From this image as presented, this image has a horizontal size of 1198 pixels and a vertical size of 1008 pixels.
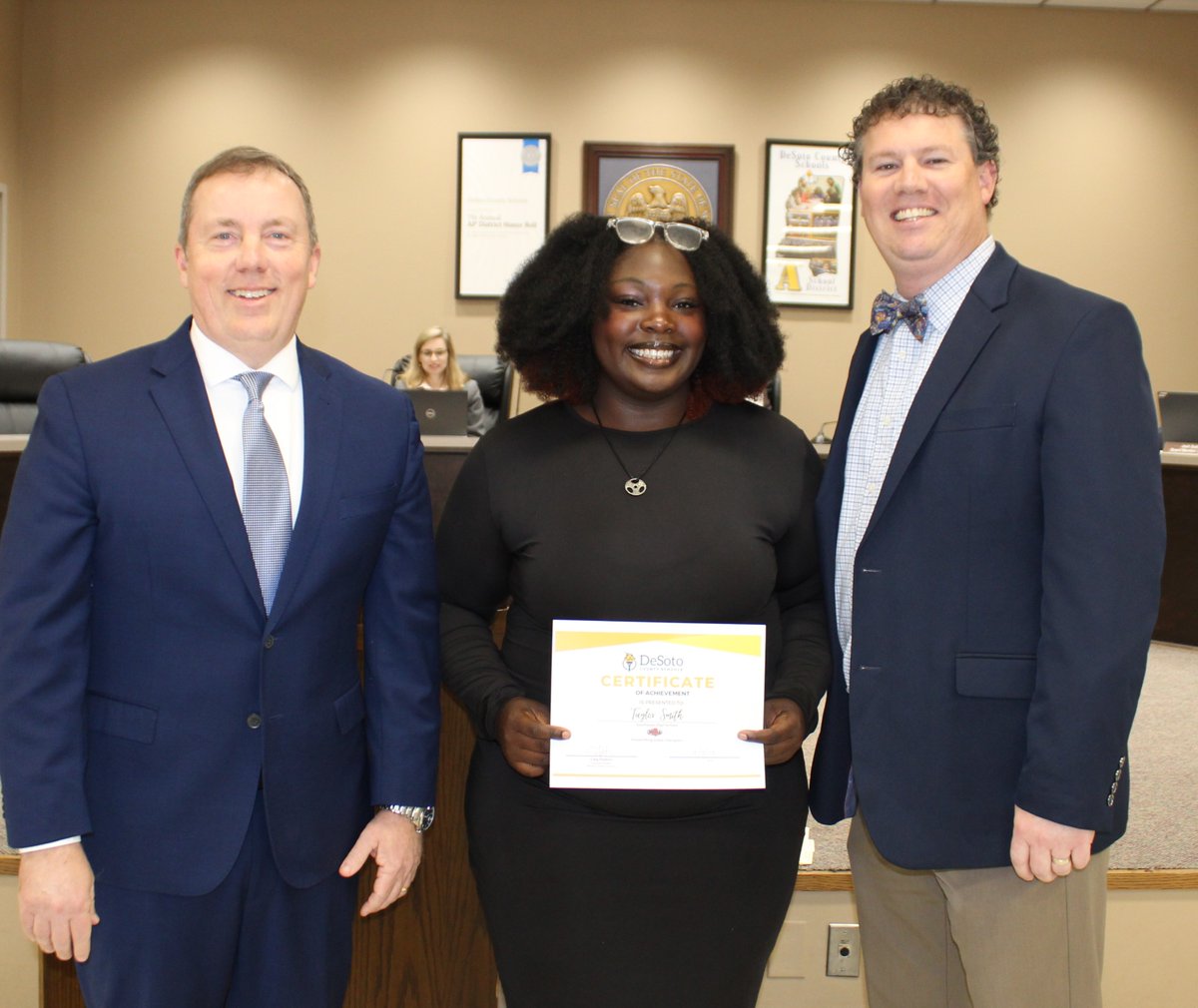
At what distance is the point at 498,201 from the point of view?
23.5 ft

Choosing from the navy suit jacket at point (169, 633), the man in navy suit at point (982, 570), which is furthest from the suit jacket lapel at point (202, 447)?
the man in navy suit at point (982, 570)

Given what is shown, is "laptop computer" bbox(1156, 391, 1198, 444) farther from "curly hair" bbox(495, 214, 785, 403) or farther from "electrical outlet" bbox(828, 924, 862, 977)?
"curly hair" bbox(495, 214, 785, 403)

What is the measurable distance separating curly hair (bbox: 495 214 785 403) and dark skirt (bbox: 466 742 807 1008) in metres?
0.63

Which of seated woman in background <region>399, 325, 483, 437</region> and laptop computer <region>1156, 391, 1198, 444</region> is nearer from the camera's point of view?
laptop computer <region>1156, 391, 1198, 444</region>

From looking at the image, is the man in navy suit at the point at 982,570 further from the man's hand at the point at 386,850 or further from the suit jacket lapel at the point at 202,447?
the suit jacket lapel at the point at 202,447

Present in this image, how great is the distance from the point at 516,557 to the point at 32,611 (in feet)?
2.13

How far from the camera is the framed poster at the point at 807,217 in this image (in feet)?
23.5

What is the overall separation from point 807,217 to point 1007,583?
6160mm

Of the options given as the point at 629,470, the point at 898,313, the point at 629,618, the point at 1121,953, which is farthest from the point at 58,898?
the point at 1121,953

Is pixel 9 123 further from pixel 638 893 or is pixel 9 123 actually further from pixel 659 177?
pixel 638 893

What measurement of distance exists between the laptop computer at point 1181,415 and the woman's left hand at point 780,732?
4.83m

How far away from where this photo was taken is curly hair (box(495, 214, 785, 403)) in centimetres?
167

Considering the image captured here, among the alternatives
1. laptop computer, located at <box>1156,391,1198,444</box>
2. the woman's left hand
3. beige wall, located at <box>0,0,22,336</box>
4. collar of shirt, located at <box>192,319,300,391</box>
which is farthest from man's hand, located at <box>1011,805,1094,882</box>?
beige wall, located at <box>0,0,22,336</box>

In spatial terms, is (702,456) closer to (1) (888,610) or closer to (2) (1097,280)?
(1) (888,610)
